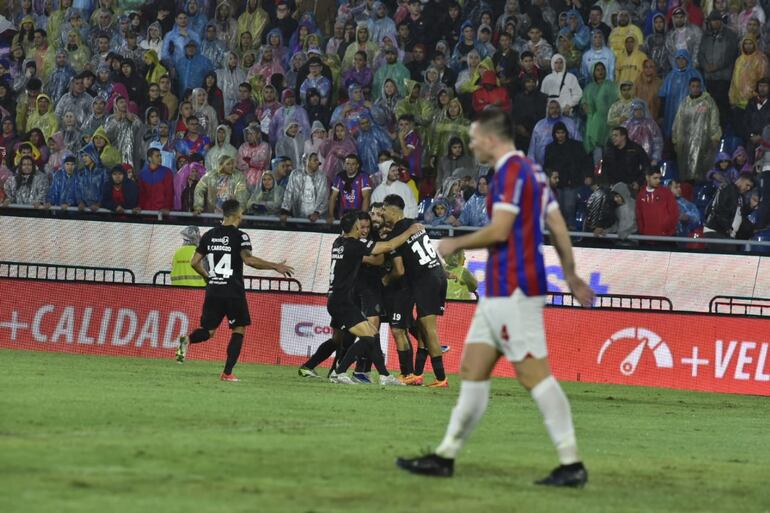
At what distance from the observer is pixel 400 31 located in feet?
88.3

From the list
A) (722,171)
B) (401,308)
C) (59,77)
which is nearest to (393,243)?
(401,308)

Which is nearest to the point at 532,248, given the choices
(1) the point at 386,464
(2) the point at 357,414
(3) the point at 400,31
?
(1) the point at 386,464

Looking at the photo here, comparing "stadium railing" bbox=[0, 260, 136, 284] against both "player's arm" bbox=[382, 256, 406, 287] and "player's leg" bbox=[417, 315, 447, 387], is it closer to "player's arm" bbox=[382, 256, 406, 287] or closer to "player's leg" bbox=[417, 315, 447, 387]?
"player's arm" bbox=[382, 256, 406, 287]

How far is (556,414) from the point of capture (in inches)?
341

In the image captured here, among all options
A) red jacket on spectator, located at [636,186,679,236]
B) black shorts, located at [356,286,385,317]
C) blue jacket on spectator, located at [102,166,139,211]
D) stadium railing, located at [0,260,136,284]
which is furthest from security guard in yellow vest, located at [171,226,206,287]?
red jacket on spectator, located at [636,186,679,236]

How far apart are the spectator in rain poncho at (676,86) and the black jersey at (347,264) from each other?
8.59 metres

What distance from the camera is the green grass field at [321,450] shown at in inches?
308

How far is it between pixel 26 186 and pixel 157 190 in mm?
2682

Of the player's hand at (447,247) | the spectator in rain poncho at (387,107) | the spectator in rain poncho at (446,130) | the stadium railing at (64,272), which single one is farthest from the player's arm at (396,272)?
the player's hand at (447,247)

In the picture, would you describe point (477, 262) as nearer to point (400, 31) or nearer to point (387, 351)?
point (387, 351)

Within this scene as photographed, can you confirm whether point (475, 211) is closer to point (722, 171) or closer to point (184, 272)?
point (722, 171)

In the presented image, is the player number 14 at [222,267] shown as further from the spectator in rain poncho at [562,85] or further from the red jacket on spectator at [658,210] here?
the spectator in rain poncho at [562,85]

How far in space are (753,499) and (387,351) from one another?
13.7 m

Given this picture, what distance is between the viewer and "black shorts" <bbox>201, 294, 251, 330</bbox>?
1725cm
